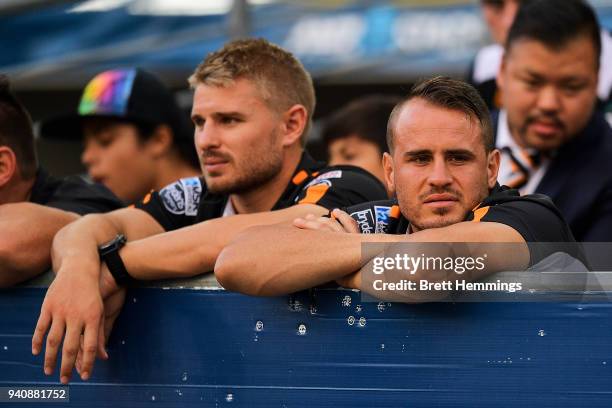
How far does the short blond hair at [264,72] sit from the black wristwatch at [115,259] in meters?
0.70

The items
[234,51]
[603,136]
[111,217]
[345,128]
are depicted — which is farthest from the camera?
[345,128]

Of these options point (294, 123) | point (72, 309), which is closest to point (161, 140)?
point (294, 123)

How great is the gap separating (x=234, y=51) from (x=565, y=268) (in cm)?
140

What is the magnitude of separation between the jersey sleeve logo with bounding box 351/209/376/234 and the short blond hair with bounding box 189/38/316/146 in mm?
688

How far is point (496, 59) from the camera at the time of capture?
4.71 m

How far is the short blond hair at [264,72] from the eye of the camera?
3320 mm

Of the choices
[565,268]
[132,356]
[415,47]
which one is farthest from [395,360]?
[415,47]

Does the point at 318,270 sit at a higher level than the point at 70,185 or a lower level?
lower

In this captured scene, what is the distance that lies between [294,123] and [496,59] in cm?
156

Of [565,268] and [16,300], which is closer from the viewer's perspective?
[565,268]

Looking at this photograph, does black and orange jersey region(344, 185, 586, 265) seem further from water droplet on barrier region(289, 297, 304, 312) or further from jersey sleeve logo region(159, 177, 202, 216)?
jersey sleeve logo region(159, 177, 202, 216)

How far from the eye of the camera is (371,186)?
3.32 m

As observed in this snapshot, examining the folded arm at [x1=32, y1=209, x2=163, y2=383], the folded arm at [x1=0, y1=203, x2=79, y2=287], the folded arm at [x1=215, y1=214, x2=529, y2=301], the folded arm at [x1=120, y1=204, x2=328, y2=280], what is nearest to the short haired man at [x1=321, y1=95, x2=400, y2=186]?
the folded arm at [x1=0, y1=203, x2=79, y2=287]

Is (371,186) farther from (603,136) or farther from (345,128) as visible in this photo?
(345,128)
